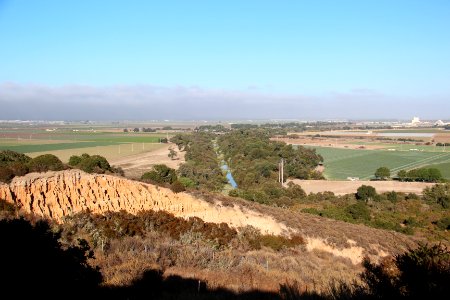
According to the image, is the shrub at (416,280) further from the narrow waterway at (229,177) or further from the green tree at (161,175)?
the narrow waterway at (229,177)

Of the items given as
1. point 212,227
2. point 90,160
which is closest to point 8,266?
point 212,227

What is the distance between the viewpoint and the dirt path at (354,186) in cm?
4556

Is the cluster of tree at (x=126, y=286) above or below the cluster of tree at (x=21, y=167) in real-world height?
below

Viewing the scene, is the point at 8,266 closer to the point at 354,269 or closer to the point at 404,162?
the point at 354,269

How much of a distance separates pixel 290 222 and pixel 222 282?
13954mm

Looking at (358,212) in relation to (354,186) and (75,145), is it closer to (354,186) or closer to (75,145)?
(354,186)

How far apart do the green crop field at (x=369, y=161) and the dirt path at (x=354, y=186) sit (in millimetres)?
7652

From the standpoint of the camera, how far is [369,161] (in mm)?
74625

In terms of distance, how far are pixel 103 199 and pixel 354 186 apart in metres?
35.8

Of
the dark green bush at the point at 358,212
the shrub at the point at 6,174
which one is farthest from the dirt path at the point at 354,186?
the shrub at the point at 6,174

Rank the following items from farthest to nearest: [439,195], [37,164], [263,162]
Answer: [263,162] < [439,195] < [37,164]

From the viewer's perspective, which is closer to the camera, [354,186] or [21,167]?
[21,167]

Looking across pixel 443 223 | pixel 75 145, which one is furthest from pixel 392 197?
pixel 75 145

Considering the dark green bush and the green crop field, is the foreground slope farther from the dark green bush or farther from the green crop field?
the green crop field
